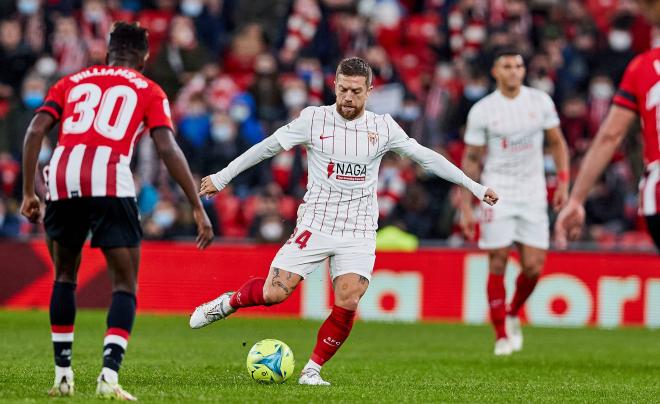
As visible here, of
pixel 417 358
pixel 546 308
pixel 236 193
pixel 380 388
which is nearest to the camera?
pixel 380 388

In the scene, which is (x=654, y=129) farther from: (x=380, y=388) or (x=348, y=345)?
(x=348, y=345)

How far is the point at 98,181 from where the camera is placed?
7414 mm

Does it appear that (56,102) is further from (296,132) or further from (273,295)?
(273,295)

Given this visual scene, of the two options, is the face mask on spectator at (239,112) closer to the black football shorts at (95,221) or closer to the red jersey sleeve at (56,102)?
the red jersey sleeve at (56,102)

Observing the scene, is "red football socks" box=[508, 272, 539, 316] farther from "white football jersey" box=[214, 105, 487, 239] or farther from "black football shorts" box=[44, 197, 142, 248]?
"black football shorts" box=[44, 197, 142, 248]

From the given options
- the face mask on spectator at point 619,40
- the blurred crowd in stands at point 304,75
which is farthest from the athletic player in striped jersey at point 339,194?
the face mask on spectator at point 619,40

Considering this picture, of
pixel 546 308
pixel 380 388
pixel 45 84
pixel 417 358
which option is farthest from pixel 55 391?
pixel 45 84

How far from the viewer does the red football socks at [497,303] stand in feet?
40.4

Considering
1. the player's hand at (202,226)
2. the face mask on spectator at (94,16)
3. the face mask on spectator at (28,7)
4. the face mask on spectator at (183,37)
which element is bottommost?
the player's hand at (202,226)

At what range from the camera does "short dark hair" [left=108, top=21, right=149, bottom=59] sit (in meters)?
7.79

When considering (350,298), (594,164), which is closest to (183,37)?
(350,298)

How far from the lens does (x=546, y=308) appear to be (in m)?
16.9

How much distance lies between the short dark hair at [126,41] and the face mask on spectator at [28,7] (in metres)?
13.5

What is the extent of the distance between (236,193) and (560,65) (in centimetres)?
604
